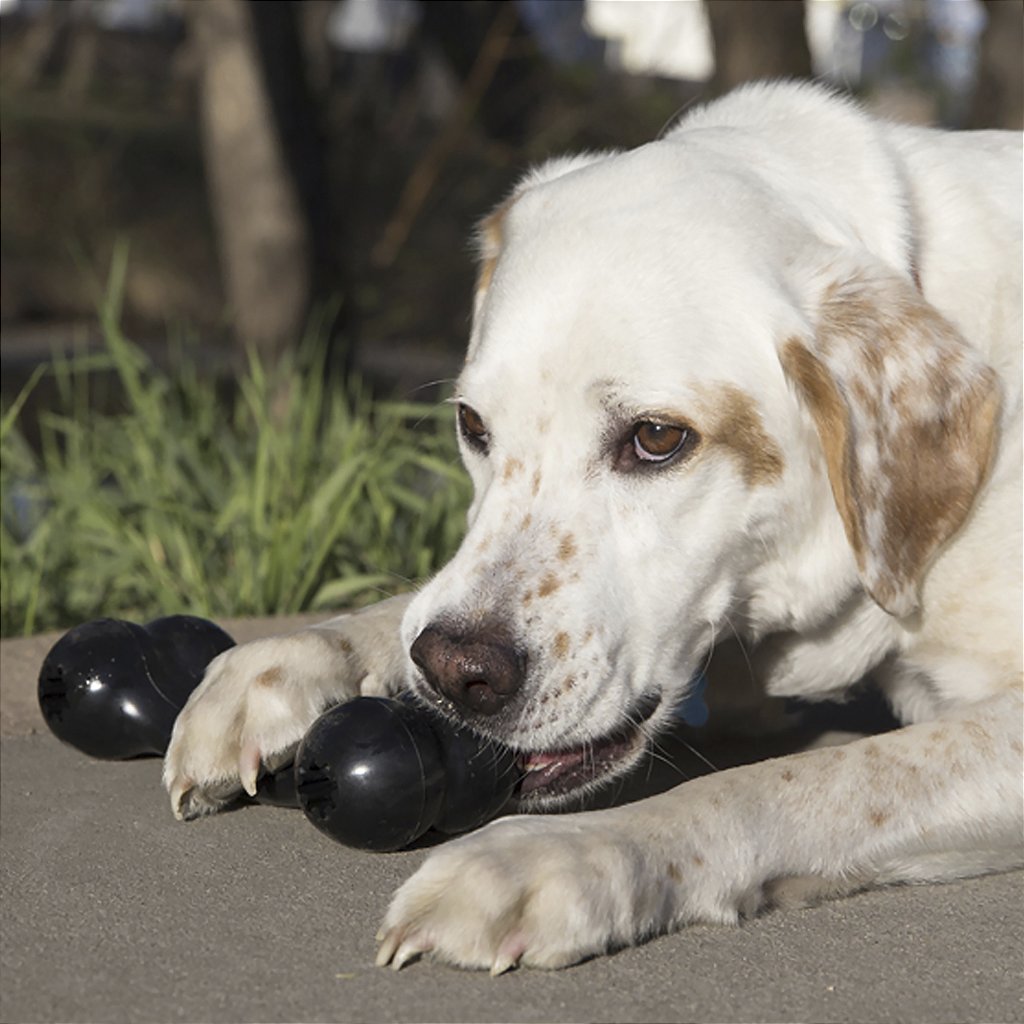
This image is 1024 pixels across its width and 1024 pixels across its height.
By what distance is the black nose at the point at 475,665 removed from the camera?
2.45 metres

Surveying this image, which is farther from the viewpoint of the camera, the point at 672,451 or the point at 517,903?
the point at 672,451

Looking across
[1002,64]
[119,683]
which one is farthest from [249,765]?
[1002,64]

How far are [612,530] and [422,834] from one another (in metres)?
0.59

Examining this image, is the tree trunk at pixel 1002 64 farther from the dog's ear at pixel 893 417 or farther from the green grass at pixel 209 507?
the dog's ear at pixel 893 417

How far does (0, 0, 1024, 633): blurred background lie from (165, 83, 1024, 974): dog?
0.68 meters

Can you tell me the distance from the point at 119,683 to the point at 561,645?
0.93 meters

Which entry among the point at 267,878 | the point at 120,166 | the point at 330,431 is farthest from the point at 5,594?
the point at 120,166

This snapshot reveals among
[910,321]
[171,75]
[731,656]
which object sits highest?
[910,321]

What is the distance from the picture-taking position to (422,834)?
8.69 feet

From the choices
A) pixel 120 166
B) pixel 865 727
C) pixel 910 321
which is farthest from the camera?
pixel 120 166

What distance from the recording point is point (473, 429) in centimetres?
287

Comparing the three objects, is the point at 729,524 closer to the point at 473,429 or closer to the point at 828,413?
the point at 828,413

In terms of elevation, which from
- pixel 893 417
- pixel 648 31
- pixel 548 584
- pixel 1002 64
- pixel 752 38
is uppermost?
pixel 893 417

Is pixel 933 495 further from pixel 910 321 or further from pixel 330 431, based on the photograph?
pixel 330 431
